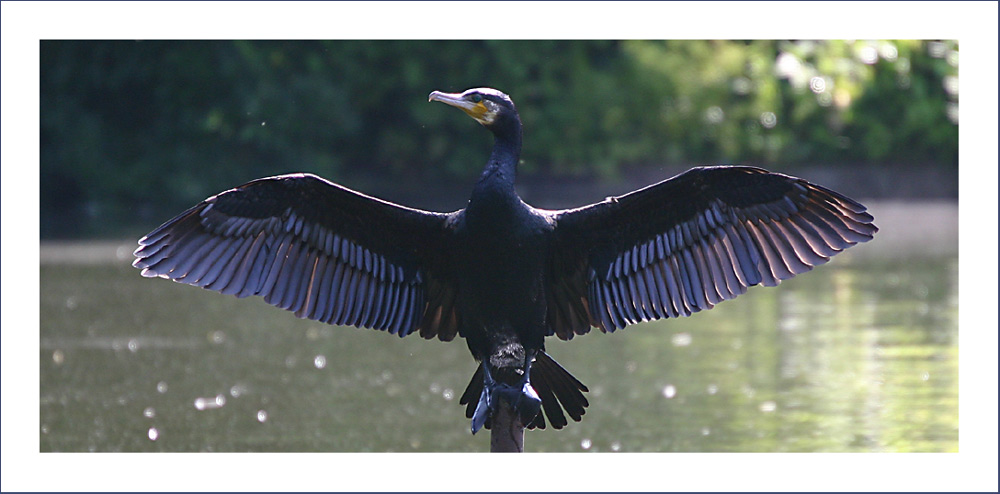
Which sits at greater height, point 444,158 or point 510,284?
point 444,158

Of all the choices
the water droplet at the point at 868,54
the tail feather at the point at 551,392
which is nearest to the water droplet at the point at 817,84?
the water droplet at the point at 868,54

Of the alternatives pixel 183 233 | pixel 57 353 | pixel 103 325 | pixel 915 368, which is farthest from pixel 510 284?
pixel 103 325

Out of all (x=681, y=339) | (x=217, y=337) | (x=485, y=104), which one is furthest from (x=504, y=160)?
(x=217, y=337)

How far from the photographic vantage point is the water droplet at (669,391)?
7.03 metres

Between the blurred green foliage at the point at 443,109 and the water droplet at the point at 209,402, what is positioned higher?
the blurred green foliage at the point at 443,109

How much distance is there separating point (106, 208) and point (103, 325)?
8334 mm

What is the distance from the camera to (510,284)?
167 inches

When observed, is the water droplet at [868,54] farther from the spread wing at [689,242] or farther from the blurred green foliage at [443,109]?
the spread wing at [689,242]

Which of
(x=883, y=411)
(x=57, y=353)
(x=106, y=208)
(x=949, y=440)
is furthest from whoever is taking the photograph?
(x=106, y=208)

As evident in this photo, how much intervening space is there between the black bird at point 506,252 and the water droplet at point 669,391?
8.52 ft

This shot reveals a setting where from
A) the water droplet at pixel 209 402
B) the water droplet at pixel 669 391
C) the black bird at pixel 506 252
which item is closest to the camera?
the black bird at pixel 506 252

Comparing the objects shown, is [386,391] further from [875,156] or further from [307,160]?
[875,156]

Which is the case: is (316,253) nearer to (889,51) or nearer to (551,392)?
(551,392)

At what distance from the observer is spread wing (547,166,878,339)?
4.25m
